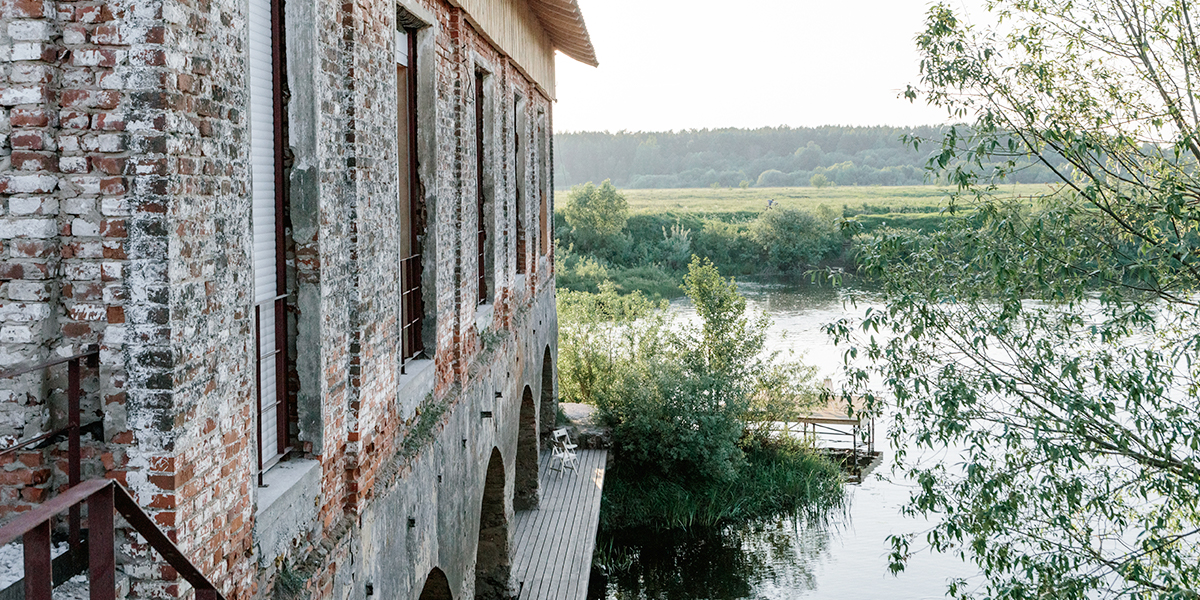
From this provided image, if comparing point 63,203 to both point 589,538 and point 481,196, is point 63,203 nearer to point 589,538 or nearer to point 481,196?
point 481,196

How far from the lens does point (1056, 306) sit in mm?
6926

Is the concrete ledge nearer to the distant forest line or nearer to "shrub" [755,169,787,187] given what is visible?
the distant forest line

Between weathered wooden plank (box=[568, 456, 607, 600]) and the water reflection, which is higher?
weathered wooden plank (box=[568, 456, 607, 600])

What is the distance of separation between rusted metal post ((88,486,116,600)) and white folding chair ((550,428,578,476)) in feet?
49.7

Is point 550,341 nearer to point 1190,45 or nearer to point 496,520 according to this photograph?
point 496,520

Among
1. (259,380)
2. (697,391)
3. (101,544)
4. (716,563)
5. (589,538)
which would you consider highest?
(259,380)

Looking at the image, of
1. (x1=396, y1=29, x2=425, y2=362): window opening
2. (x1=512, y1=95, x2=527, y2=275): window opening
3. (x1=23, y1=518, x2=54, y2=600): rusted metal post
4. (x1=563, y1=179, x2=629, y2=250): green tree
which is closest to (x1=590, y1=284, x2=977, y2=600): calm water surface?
(x1=512, y1=95, x2=527, y2=275): window opening

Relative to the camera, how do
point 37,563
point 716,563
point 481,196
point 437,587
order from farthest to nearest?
point 716,563 < point 481,196 < point 437,587 < point 37,563

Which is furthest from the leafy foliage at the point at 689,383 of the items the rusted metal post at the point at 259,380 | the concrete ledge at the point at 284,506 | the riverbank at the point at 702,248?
the riverbank at the point at 702,248

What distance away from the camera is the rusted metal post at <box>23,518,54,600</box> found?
2.06 meters

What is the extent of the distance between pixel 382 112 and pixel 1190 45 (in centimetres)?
588

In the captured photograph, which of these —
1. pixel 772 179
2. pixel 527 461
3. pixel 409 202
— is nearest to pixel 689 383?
pixel 527 461

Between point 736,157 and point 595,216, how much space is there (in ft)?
202

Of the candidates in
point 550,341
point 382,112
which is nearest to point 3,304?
point 382,112
